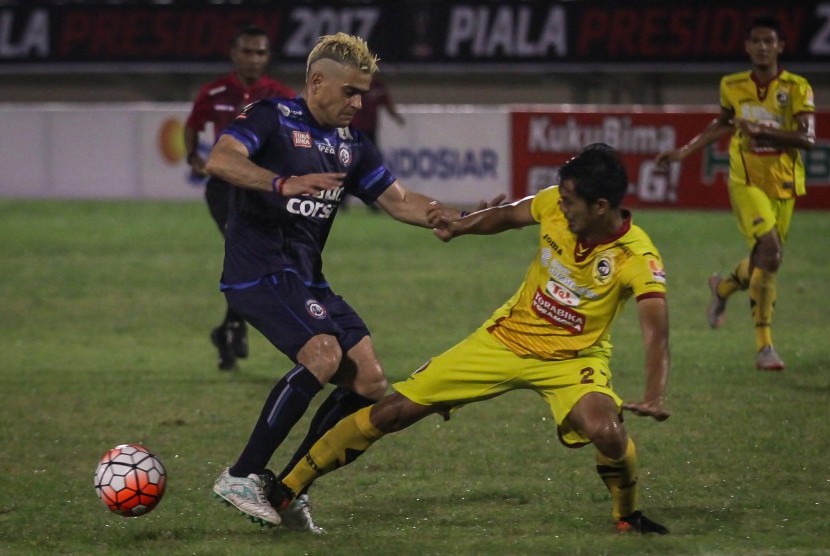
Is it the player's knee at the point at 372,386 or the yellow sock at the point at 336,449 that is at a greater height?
the player's knee at the point at 372,386

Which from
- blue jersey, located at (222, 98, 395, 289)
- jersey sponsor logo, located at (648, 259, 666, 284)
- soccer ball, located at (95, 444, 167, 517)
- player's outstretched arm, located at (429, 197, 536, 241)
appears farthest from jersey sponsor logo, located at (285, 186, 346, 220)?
jersey sponsor logo, located at (648, 259, 666, 284)

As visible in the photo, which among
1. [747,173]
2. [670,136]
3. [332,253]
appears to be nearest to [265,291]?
[747,173]

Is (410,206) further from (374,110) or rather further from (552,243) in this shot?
(374,110)

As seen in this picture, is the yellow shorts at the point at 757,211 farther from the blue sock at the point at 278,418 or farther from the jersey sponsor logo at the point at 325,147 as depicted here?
the blue sock at the point at 278,418

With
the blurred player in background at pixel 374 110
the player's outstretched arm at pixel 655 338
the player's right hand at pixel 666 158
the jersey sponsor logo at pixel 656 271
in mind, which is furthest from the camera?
the blurred player in background at pixel 374 110

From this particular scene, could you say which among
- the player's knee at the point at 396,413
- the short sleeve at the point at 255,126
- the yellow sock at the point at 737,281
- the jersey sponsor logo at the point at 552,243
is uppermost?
the short sleeve at the point at 255,126

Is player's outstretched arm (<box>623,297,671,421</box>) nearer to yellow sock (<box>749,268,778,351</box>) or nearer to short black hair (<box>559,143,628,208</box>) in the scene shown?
short black hair (<box>559,143,628,208</box>)

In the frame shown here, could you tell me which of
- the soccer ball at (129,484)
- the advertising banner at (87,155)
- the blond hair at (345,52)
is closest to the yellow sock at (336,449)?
the soccer ball at (129,484)

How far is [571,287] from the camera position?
228 inches

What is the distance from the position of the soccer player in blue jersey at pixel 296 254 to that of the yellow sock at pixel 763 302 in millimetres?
4053

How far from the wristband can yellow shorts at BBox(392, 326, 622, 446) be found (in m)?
0.98

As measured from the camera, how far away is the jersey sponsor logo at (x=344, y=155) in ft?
20.7

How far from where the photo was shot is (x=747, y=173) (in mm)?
9844

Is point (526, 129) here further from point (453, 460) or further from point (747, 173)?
point (453, 460)
